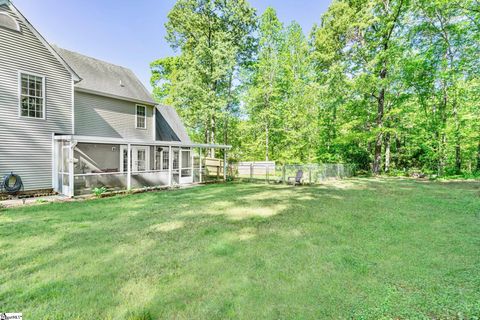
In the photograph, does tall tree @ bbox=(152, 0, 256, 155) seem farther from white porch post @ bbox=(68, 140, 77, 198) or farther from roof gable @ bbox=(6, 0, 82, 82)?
white porch post @ bbox=(68, 140, 77, 198)

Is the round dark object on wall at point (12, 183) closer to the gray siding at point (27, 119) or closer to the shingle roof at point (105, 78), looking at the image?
the gray siding at point (27, 119)

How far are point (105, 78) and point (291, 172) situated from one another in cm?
1282

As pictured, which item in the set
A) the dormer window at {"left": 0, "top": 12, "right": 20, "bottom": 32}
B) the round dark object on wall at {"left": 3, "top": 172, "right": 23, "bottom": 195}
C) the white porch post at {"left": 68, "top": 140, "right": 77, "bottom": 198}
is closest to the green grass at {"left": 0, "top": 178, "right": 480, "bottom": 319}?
the white porch post at {"left": 68, "top": 140, "right": 77, "bottom": 198}

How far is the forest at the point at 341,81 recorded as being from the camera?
16.2 meters

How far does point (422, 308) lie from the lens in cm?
251

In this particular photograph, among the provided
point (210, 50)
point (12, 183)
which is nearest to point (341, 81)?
point (210, 50)

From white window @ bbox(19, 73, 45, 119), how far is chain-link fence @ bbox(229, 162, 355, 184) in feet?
37.7

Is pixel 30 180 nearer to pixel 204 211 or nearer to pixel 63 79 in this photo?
pixel 63 79

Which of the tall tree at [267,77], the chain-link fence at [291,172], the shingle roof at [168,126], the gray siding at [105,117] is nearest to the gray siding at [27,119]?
the gray siding at [105,117]

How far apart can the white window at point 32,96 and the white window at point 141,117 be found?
507cm

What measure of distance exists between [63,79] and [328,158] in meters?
20.0

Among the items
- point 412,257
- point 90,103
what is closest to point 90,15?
point 90,103

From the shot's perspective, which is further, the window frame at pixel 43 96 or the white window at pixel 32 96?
the white window at pixel 32 96

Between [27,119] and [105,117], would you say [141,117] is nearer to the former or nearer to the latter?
[105,117]
